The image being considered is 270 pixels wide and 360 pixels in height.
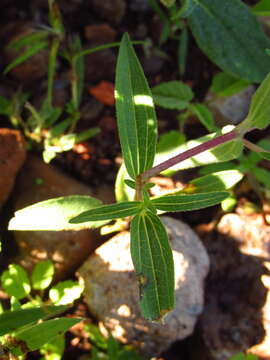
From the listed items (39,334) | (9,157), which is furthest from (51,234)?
(39,334)

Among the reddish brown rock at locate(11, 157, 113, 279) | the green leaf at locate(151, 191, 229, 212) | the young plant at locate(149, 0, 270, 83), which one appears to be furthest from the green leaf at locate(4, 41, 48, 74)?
the green leaf at locate(151, 191, 229, 212)

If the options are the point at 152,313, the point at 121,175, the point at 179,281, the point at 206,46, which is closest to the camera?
the point at 152,313

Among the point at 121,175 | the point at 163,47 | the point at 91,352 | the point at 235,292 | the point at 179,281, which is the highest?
the point at 163,47

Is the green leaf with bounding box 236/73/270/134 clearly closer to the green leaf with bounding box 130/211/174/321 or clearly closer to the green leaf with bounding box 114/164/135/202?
the green leaf with bounding box 130/211/174/321

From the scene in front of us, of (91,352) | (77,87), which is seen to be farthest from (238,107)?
(91,352)

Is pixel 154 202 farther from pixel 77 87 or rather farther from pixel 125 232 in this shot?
pixel 77 87

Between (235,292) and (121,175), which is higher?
(121,175)

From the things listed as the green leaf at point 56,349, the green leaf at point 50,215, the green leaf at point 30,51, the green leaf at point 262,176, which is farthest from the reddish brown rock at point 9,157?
the green leaf at point 262,176
